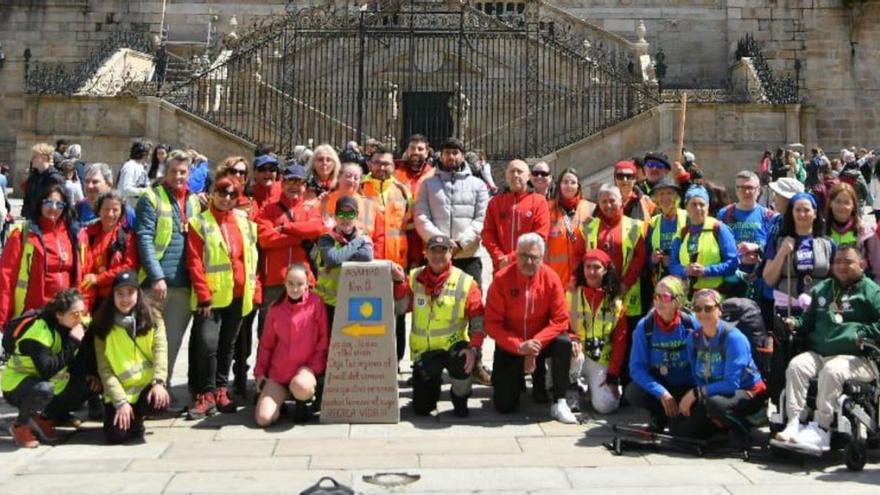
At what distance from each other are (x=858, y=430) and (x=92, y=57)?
2315 centimetres

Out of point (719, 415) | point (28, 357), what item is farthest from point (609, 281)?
point (28, 357)

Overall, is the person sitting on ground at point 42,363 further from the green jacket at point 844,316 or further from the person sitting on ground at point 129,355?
the green jacket at point 844,316

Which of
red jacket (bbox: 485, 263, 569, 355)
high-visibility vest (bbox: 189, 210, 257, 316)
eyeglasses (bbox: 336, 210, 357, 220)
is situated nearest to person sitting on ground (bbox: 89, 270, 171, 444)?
high-visibility vest (bbox: 189, 210, 257, 316)

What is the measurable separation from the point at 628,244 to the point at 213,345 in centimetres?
369

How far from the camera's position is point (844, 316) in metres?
6.82

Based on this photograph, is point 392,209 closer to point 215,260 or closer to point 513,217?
point 513,217

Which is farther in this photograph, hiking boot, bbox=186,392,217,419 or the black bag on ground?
hiking boot, bbox=186,392,217,419

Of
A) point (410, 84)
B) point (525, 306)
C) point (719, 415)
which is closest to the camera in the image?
point (719, 415)

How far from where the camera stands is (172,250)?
26.0 ft

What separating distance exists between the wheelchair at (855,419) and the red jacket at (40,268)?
553 centimetres

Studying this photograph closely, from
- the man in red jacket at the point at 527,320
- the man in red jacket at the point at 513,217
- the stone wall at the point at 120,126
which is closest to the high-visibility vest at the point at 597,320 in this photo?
the man in red jacket at the point at 527,320

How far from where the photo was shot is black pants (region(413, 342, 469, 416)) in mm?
7777

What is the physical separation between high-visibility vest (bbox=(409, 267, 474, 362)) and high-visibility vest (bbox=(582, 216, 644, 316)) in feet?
4.17

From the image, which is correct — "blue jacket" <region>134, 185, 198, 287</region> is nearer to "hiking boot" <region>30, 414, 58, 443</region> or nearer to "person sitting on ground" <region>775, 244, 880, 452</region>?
"hiking boot" <region>30, 414, 58, 443</region>
